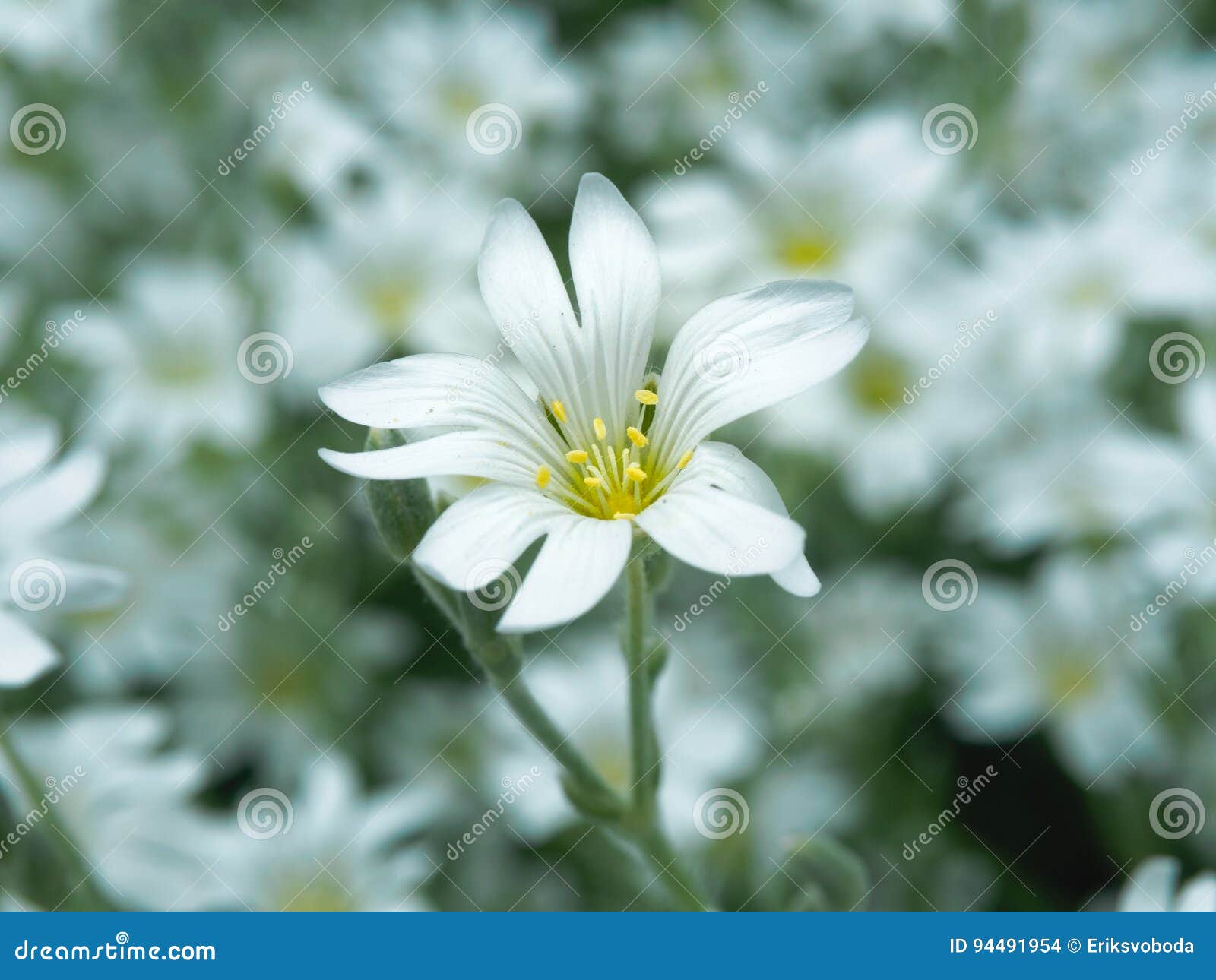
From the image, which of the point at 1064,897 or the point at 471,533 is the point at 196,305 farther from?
the point at 1064,897

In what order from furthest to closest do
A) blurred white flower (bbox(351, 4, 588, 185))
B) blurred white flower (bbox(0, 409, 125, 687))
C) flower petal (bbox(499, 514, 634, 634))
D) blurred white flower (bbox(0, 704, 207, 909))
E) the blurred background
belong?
blurred white flower (bbox(351, 4, 588, 185)) < the blurred background < blurred white flower (bbox(0, 704, 207, 909)) < blurred white flower (bbox(0, 409, 125, 687)) < flower petal (bbox(499, 514, 634, 634))

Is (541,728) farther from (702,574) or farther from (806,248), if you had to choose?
(806,248)

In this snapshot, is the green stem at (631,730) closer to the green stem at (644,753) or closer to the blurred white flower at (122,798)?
the green stem at (644,753)

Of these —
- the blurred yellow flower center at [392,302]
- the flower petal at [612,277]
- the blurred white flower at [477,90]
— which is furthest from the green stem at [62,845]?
the blurred white flower at [477,90]

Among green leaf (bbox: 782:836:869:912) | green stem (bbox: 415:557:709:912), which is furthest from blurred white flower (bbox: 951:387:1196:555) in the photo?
green stem (bbox: 415:557:709:912)

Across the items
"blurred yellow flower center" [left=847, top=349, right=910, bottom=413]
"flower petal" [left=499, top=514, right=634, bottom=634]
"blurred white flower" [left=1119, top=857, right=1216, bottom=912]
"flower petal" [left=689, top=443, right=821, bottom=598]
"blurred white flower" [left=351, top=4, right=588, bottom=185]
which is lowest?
"blurred white flower" [left=1119, top=857, right=1216, bottom=912]

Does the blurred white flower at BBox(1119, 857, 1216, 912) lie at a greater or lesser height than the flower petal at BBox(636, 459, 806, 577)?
lesser

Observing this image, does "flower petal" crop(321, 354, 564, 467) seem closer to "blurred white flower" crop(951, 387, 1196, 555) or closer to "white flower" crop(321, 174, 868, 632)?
"white flower" crop(321, 174, 868, 632)

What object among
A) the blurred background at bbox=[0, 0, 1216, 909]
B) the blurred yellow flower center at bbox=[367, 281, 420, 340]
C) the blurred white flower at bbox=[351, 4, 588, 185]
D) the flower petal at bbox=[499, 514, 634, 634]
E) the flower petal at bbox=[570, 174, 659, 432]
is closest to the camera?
the flower petal at bbox=[499, 514, 634, 634]
